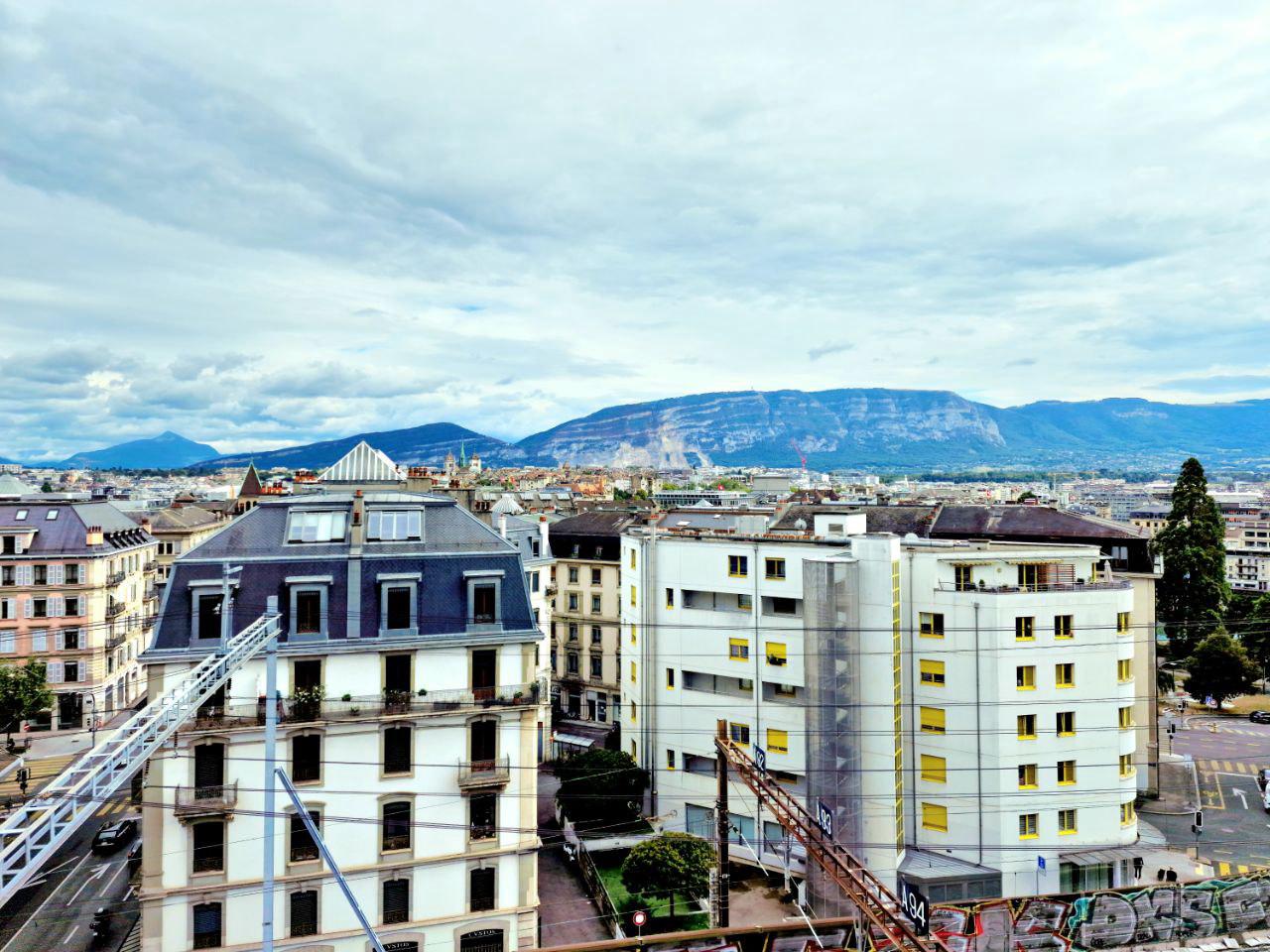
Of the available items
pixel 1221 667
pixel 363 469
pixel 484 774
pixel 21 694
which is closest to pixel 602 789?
pixel 484 774

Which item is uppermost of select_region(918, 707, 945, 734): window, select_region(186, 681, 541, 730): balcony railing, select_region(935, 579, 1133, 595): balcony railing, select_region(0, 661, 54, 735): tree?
select_region(935, 579, 1133, 595): balcony railing

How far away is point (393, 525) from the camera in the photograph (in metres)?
33.5

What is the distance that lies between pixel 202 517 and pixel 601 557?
6725cm

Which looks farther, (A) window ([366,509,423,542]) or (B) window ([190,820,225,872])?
(A) window ([366,509,423,542])

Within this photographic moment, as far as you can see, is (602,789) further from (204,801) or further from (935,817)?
(204,801)

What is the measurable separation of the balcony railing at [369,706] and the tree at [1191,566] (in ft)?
283

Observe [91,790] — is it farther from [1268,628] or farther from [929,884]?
[1268,628]

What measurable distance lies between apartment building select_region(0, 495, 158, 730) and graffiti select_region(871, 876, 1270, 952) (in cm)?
6431

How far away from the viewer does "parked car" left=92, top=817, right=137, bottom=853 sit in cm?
4319

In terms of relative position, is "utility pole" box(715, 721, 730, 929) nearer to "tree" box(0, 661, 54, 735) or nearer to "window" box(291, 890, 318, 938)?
"window" box(291, 890, 318, 938)

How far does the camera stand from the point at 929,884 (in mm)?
38094

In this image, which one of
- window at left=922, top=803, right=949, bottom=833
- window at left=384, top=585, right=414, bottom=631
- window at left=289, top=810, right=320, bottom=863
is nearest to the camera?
window at left=289, top=810, right=320, bottom=863

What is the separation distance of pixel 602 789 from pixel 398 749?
63.5 feet

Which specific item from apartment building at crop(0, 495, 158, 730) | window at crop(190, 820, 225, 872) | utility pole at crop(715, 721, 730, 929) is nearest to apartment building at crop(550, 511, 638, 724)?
apartment building at crop(0, 495, 158, 730)
